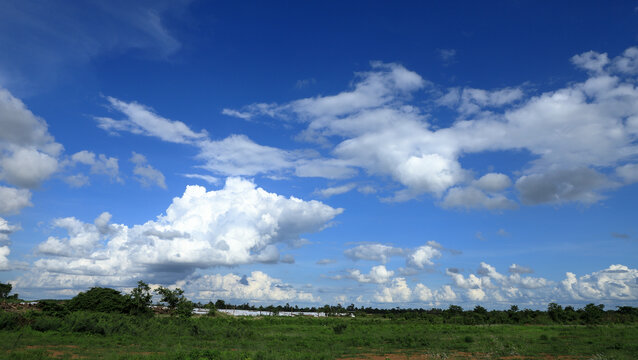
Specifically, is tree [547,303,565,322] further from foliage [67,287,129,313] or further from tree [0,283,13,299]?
tree [0,283,13,299]

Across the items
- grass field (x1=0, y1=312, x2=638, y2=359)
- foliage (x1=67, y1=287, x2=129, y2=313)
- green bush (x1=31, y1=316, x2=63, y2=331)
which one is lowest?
grass field (x1=0, y1=312, x2=638, y2=359)

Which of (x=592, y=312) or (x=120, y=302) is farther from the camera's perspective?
(x=592, y=312)

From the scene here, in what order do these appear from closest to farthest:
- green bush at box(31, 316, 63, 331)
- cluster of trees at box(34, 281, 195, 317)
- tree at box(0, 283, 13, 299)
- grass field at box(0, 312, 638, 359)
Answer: grass field at box(0, 312, 638, 359)
green bush at box(31, 316, 63, 331)
cluster of trees at box(34, 281, 195, 317)
tree at box(0, 283, 13, 299)

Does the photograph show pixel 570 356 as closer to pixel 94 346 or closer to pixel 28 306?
pixel 94 346

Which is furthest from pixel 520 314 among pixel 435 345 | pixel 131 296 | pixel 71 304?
pixel 71 304

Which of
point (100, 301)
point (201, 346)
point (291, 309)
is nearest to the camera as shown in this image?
point (201, 346)

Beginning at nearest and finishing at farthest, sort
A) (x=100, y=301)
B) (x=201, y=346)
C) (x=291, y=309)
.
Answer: (x=201, y=346) < (x=100, y=301) < (x=291, y=309)

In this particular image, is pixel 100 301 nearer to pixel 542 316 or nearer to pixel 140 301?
pixel 140 301

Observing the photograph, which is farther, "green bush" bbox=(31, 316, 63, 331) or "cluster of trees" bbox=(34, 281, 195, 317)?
"cluster of trees" bbox=(34, 281, 195, 317)

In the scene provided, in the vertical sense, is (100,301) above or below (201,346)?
above

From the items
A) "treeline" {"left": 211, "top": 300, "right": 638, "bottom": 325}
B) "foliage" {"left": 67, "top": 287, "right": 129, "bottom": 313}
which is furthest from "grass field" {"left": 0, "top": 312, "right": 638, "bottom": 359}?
"treeline" {"left": 211, "top": 300, "right": 638, "bottom": 325}

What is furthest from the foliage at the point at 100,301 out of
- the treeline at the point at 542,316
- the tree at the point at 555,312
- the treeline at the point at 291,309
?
the tree at the point at 555,312

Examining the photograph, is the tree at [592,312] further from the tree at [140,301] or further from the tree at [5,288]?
the tree at [5,288]

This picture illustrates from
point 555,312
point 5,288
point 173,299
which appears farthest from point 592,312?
point 5,288
